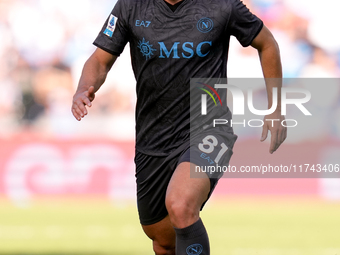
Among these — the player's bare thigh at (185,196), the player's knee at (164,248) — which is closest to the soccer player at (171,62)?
the player's bare thigh at (185,196)

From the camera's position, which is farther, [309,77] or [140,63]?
[309,77]

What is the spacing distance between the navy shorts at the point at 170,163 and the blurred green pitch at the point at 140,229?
211 cm

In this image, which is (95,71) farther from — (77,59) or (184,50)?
(77,59)

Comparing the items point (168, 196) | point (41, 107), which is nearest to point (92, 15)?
point (41, 107)

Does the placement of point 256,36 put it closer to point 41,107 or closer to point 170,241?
point 170,241

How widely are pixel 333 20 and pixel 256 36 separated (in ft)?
27.3

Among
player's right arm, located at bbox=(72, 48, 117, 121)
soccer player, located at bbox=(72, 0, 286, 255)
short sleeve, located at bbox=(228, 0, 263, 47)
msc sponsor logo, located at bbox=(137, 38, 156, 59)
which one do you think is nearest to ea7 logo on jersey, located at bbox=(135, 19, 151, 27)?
soccer player, located at bbox=(72, 0, 286, 255)

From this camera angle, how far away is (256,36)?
3750 mm

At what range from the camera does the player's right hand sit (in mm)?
3334

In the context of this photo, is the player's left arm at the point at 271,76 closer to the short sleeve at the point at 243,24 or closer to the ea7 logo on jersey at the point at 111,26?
the short sleeve at the point at 243,24

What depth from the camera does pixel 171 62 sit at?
3.64 meters

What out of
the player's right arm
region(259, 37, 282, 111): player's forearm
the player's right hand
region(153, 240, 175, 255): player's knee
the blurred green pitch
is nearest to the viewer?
the player's right hand

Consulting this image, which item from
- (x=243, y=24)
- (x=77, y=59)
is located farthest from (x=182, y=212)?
(x=77, y=59)
